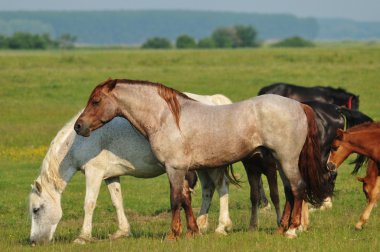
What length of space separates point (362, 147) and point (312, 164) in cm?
104

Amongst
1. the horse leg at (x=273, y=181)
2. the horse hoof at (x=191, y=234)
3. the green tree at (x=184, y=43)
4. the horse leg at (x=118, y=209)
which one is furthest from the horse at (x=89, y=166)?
the green tree at (x=184, y=43)

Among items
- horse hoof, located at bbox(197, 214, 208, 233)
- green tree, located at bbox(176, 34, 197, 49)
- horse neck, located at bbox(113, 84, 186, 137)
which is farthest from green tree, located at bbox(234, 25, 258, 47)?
horse neck, located at bbox(113, 84, 186, 137)

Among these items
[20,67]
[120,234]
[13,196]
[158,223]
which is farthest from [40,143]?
[20,67]

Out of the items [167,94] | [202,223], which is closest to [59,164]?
[167,94]

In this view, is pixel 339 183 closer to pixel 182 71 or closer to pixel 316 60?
pixel 182 71

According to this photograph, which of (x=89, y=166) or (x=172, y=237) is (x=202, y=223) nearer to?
(x=172, y=237)

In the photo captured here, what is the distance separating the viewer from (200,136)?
1087 cm

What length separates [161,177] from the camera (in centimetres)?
1959

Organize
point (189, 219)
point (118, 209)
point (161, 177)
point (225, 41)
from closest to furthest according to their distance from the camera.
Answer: point (189, 219) → point (118, 209) → point (161, 177) → point (225, 41)

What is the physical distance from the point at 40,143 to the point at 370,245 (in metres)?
16.1

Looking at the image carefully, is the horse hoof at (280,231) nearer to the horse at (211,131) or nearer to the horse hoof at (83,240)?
the horse at (211,131)

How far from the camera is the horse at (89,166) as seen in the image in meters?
11.4

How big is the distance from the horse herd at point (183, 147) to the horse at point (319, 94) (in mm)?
6866

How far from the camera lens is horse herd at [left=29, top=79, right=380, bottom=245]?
35.3ft
